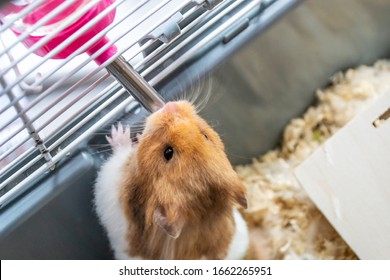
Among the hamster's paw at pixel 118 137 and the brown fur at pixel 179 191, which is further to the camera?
the hamster's paw at pixel 118 137

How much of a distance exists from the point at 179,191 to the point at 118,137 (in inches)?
10.4

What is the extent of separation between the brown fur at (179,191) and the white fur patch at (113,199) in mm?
25

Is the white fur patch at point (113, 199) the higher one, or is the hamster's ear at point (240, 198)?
the white fur patch at point (113, 199)

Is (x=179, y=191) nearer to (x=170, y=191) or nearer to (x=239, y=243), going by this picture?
(x=170, y=191)

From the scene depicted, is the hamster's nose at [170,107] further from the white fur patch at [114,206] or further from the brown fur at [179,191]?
the white fur patch at [114,206]

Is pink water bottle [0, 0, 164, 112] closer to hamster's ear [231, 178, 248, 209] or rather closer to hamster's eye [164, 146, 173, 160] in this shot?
hamster's eye [164, 146, 173, 160]

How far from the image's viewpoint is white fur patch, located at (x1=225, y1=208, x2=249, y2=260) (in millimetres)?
1407

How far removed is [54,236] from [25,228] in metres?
0.09

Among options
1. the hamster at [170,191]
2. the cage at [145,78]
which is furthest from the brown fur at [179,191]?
the cage at [145,78]

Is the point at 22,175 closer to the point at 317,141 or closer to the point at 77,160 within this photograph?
the point at 77,160

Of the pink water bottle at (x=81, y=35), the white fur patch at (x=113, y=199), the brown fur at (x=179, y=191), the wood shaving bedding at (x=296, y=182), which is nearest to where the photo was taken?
the pink water bottle at (x=81, y=35)

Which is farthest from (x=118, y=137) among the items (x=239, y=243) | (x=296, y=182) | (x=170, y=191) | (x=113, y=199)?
(x=296, y=182)

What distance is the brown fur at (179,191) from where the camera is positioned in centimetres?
121

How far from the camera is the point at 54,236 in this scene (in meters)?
1.39
